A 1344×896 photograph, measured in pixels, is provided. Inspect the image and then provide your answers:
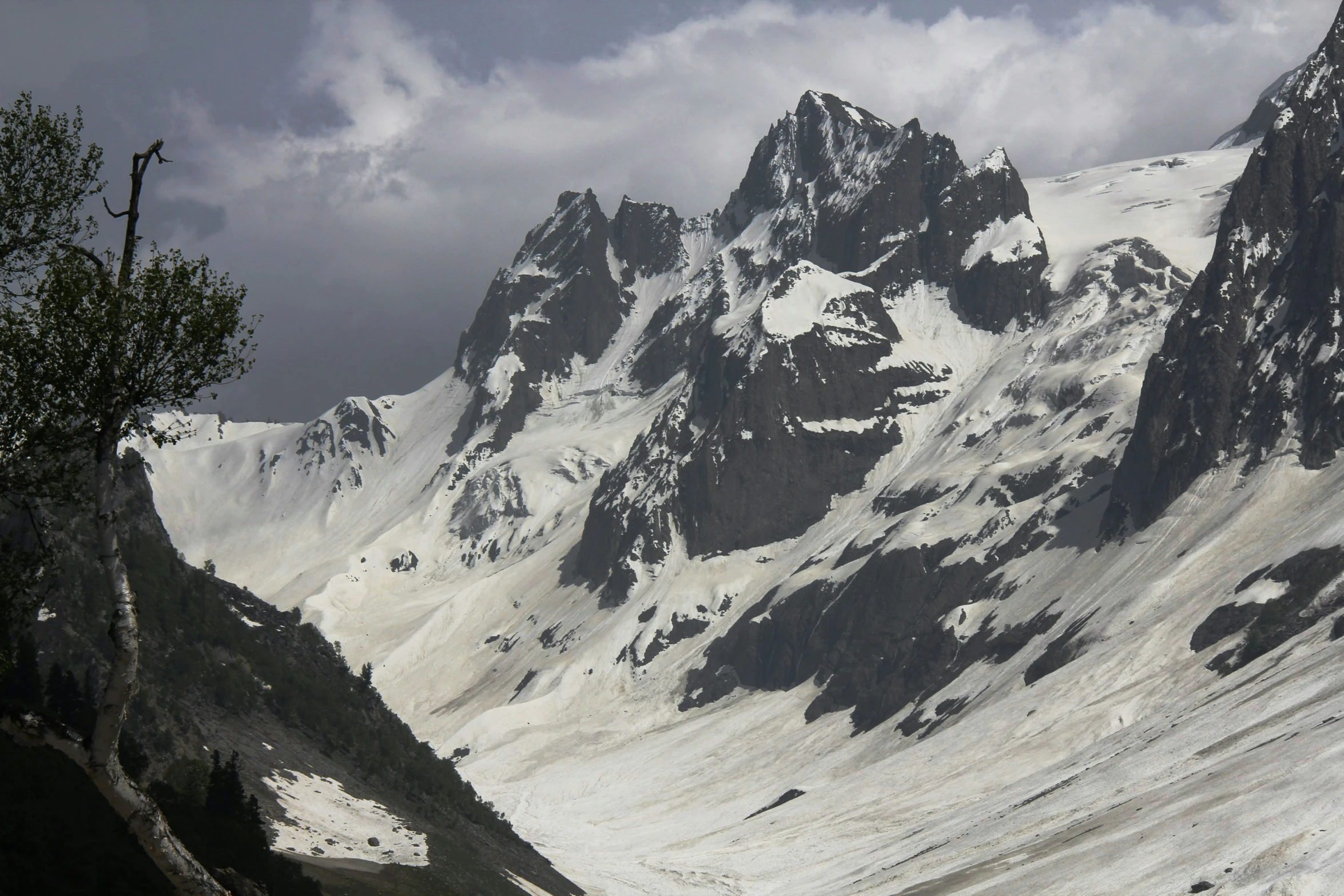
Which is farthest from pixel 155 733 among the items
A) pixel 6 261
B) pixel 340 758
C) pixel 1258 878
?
pixel 6 261

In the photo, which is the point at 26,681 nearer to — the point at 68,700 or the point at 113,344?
the point at 68,700

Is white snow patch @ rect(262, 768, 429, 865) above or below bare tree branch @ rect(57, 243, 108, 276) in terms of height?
below

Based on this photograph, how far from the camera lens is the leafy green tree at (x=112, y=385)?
42250 millimetres

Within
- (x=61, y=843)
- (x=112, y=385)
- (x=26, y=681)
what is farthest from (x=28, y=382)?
(x=26, y=681)

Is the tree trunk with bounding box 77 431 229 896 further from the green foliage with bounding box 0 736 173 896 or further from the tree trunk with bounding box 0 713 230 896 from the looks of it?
the green foliage with bounding box 0 736 173 896

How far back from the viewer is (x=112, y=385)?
146ft

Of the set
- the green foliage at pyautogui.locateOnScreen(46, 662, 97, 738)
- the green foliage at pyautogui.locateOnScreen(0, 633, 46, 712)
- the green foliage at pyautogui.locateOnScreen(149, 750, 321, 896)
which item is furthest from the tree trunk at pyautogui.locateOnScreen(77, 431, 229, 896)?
the green foliage at pyautogui.locateOnScreen(46, 662, 97, 738)

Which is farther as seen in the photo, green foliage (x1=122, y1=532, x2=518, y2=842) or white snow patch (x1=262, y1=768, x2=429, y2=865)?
green foliage (x1=122, y1=532, x2=518, y2=842)

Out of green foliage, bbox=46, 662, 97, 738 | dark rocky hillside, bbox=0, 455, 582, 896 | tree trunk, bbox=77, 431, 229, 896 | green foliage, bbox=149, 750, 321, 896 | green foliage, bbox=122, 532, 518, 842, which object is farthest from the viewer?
green foliage, bbox=122, 532, 518, 842

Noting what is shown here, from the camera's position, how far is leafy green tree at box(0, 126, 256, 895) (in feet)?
139

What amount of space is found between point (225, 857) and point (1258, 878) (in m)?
81.2

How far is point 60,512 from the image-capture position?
554ft

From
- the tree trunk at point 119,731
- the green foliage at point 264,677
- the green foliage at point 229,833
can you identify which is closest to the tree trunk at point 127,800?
the tree trunk at point 119,731

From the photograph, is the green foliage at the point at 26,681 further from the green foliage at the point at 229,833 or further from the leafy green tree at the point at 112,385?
the leafy green tree at the point at 112,385
